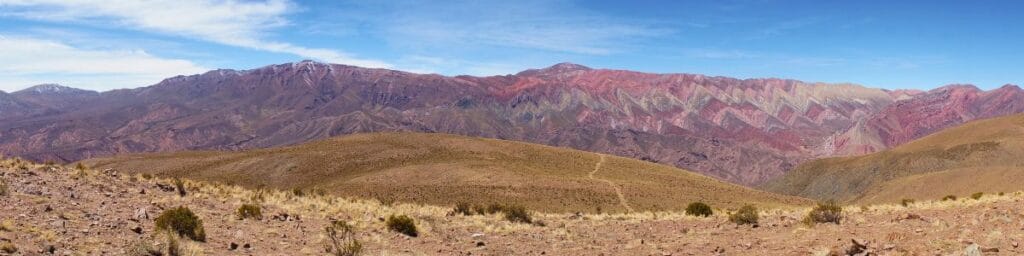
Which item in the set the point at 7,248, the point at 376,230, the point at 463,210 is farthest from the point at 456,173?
the point at 7,248

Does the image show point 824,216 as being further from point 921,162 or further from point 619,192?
point 921,162

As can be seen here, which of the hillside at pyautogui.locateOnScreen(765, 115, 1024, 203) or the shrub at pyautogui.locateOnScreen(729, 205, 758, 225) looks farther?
the hillside at pyautogui.locateOnScreen(765, 115, 1024, 203)

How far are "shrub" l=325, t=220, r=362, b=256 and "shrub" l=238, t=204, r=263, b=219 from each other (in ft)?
7.16

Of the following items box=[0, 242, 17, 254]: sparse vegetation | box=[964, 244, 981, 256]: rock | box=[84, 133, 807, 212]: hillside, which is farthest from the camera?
box=[84, 133, 807, 212]: hillside

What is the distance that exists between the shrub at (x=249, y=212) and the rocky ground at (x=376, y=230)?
1.11 ft

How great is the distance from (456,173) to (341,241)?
60717 millimetres

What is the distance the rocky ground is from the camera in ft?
46.4

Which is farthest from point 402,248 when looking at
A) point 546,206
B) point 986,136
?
point 986,136

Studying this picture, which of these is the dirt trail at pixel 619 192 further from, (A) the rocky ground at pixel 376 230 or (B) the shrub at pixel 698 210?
(A) the rocky ground at pixel 376 230

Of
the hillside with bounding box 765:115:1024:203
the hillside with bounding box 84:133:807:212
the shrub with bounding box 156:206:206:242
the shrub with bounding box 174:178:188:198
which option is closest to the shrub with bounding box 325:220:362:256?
the shrub with bounding box 156:206:206:242

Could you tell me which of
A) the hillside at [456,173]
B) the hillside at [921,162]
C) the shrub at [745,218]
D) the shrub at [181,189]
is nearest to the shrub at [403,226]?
the shrub at [181,189]

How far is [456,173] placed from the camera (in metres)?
79.4

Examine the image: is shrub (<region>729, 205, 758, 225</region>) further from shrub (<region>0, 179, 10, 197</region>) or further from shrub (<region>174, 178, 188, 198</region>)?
shrub (<region>0, 179, 10, 197</region>)

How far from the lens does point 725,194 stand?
71.9 meters
